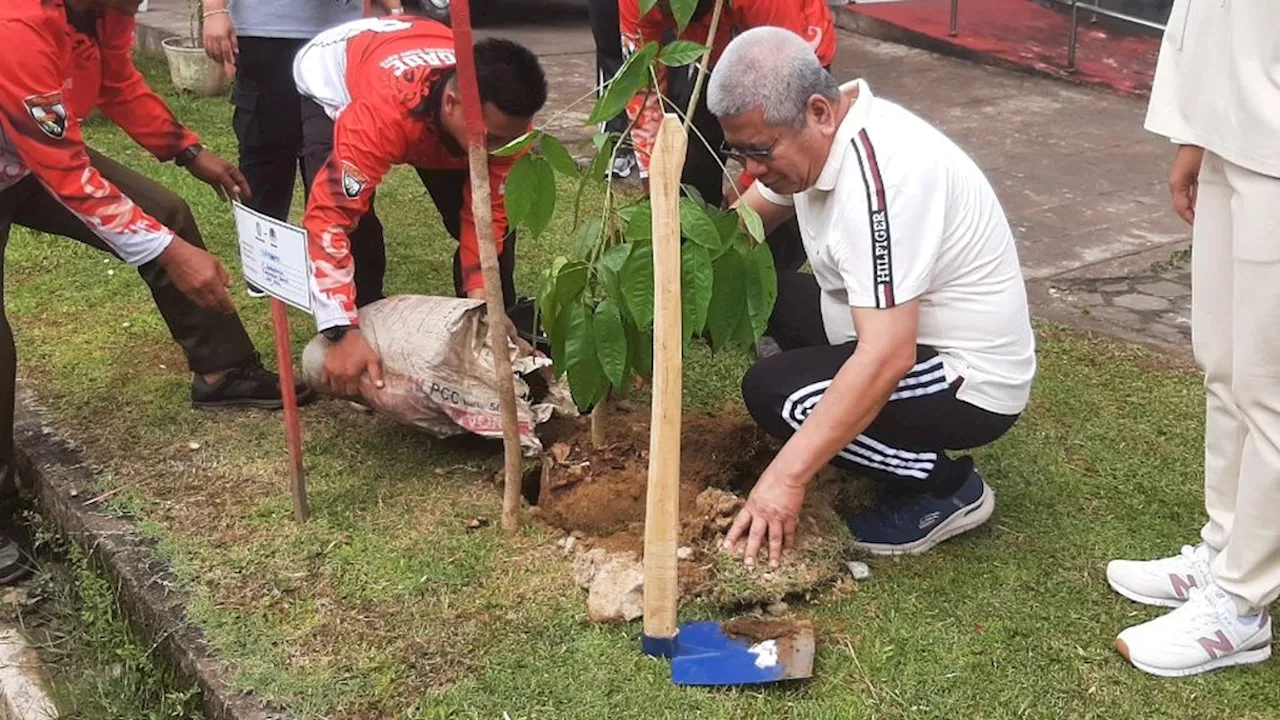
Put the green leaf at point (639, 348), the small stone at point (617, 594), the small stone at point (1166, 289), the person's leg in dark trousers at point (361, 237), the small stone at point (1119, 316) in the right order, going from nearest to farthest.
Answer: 1. the small stone at point (617, 594)
2. the green leaf at point (639, 348)
3. the person's leg in dark trousers at point (361, 237)
4. the small stone at point (1119, 316)
5. the small stone at point (1166, 289)

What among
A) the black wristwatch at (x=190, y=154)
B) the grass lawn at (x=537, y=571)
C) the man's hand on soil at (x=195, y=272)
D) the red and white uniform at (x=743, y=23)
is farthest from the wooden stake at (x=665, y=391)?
the black wristwatch at (x=190, y=154)

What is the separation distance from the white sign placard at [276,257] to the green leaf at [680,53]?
0.83 metres

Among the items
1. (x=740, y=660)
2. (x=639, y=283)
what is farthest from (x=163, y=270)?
(x=740, y=660)

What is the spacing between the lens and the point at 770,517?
2.72m

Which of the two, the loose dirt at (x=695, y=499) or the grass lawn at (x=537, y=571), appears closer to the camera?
the grass lawn at (x=537, y=571)

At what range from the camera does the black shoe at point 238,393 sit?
3797mm

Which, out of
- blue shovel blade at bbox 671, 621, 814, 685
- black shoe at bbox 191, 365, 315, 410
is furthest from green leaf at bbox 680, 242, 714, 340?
black shoe at bbox 191, 365, 315, 410

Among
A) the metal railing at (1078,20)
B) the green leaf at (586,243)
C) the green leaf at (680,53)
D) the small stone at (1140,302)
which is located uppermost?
the green leaf at (680,53)

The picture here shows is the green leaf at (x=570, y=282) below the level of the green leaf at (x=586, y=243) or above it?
below

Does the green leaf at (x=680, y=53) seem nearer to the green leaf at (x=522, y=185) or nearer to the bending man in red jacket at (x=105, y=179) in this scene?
the green leaf at (x=522, y=185)

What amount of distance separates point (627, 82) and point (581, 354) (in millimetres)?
587

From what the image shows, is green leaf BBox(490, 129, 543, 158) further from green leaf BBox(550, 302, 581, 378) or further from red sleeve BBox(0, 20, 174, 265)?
→ red sleeve BBox(0, 20, 174, 265)

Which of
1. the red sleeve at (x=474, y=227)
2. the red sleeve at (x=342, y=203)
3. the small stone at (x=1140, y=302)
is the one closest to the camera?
the red sleeve at (x=342, y=203)

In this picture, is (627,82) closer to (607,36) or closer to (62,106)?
(62,106)
